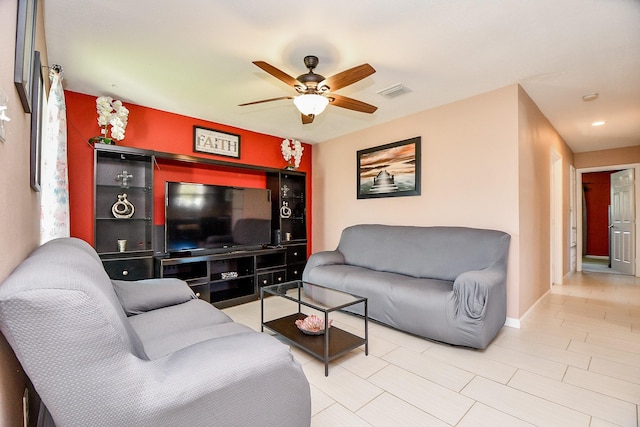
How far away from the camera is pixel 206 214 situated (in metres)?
3.50

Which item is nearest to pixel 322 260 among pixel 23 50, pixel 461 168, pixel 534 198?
pixel 461 168

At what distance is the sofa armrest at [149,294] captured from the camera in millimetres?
1878

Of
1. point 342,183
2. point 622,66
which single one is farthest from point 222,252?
point 622,66

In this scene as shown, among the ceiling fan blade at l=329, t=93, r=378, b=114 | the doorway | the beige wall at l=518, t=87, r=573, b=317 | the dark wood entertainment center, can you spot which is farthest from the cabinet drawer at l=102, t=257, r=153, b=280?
the doorway

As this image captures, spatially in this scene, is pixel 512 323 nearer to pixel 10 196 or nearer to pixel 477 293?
pixel 477 293

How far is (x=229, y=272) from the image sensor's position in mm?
3756

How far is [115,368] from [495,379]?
2186 millimetres

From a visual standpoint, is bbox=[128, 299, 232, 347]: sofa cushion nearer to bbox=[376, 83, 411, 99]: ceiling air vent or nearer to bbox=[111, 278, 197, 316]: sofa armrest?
bbox=[111, 278, 197, 316]: sofa armrest

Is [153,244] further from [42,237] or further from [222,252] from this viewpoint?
[42,237]

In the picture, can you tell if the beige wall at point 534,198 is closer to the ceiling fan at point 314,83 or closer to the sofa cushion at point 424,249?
the sofa cushion at point 424,249

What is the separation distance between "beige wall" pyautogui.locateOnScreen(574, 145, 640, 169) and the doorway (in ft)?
0.30

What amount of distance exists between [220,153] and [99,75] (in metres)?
1.56

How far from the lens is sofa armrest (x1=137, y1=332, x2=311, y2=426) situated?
33.7 inches

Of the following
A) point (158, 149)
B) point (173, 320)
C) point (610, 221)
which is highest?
point (158, 149)
